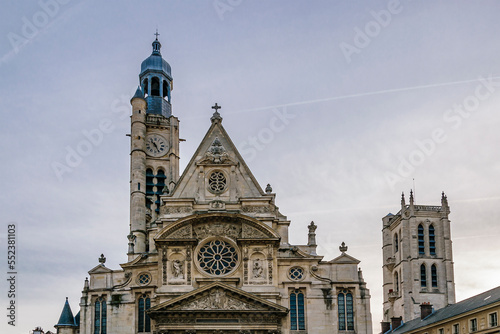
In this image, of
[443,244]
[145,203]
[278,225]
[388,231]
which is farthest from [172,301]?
[388,231]

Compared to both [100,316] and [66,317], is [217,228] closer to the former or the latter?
[100,316]

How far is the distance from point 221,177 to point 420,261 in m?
51.3

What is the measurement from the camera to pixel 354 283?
44.9m

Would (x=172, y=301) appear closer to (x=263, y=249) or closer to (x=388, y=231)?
(x=263, y=249)

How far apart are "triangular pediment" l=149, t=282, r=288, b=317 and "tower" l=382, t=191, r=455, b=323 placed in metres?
47.9

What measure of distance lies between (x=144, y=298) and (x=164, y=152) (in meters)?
15.7

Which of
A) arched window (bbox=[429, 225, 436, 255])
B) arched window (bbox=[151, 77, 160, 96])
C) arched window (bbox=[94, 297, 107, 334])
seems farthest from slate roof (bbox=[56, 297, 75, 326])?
arched window (bbox=[429, 225, 436, 255])

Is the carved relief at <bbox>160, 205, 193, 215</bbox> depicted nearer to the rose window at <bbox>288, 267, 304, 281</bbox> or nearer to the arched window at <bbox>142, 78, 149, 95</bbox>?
the rose window at <bbox>288, 267, 304, 281</bbox>

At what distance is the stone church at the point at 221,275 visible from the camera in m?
41.9

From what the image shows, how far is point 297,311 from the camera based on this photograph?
4416cm

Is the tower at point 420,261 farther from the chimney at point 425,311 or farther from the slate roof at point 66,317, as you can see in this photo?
the slate roof at point 66,317

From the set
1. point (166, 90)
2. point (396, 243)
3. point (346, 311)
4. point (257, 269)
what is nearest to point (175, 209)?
point (257, 269)

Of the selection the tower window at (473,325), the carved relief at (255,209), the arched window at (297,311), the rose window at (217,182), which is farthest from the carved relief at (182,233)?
the tower window at (473,325)

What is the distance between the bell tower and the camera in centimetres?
5338
